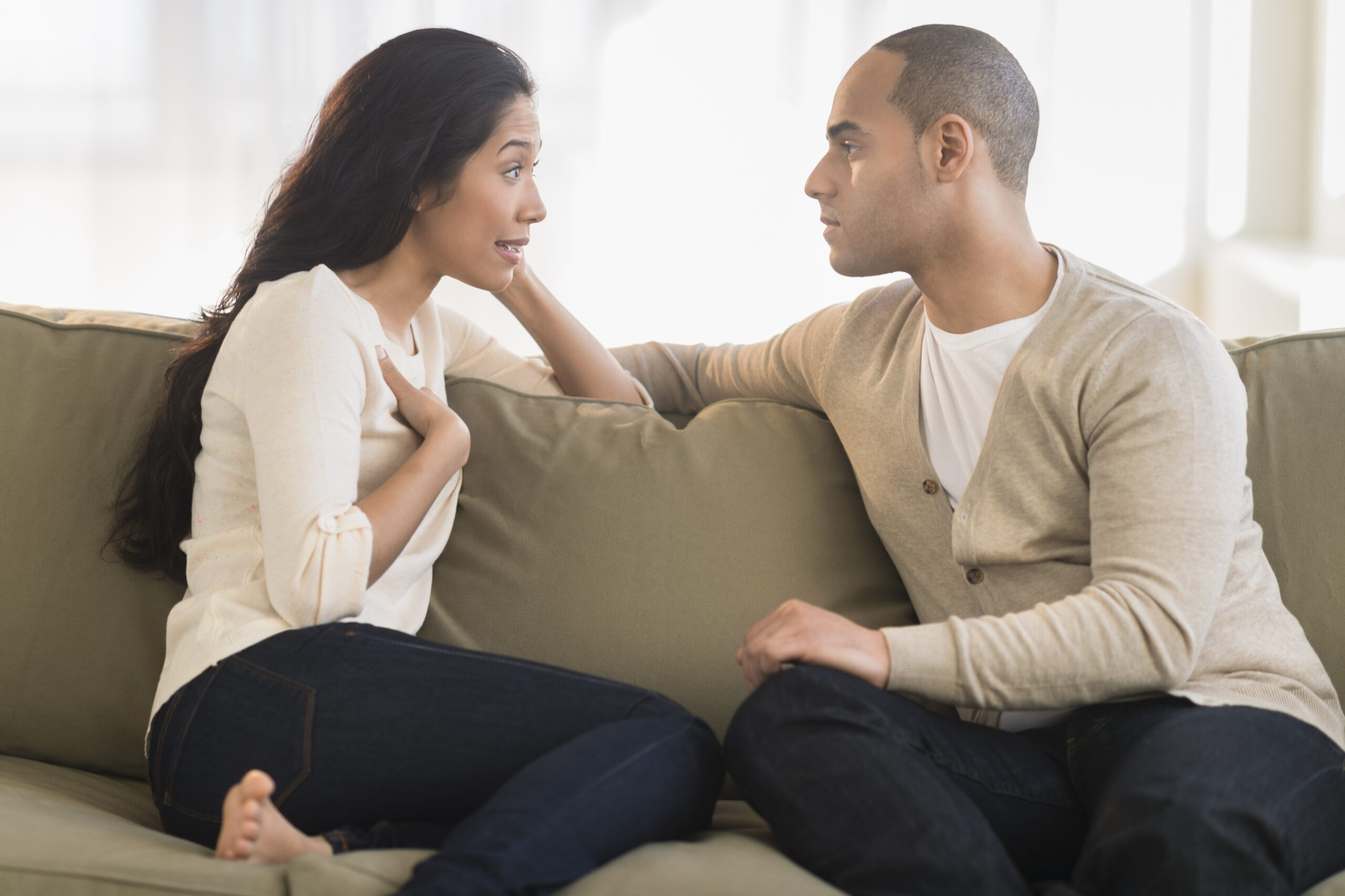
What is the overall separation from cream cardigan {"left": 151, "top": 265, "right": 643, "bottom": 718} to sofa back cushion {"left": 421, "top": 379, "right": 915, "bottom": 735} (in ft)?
0.37

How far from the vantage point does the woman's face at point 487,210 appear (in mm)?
1438

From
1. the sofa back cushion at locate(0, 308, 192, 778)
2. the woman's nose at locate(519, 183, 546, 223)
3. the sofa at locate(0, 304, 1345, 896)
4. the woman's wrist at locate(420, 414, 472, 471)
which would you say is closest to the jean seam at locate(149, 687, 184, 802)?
the sofa at locate(0, 304, 1345, 896)

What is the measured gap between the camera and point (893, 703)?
1.13m

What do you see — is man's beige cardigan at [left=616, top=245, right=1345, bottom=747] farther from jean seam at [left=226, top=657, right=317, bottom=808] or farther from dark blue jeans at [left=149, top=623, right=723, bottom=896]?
jean seam at [left=226, top=657, right=317, bottom=808]

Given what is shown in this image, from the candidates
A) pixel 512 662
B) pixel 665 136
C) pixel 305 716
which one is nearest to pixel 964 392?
pixel 512 662

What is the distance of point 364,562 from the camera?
1.16 m

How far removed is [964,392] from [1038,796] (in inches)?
19.6

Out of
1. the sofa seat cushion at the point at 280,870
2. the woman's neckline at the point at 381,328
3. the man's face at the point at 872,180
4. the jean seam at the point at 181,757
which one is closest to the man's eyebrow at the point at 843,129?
the man's face at the point at 872,180

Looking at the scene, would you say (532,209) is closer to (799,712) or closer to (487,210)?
(487,210)

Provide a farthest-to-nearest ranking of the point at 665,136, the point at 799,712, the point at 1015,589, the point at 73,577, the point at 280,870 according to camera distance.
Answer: the point at 665,136
the point at 73,577
the point at 1015,589
the point at 799,712
the point at 280,870

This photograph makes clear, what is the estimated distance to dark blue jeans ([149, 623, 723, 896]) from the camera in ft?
3.53

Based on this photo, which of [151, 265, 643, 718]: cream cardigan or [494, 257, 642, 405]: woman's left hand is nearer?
[151, 265, 643, 718]: cream cardigan

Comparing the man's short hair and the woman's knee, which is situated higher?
the man's short hair

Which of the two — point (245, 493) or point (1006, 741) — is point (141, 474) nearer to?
point (245, 493)
